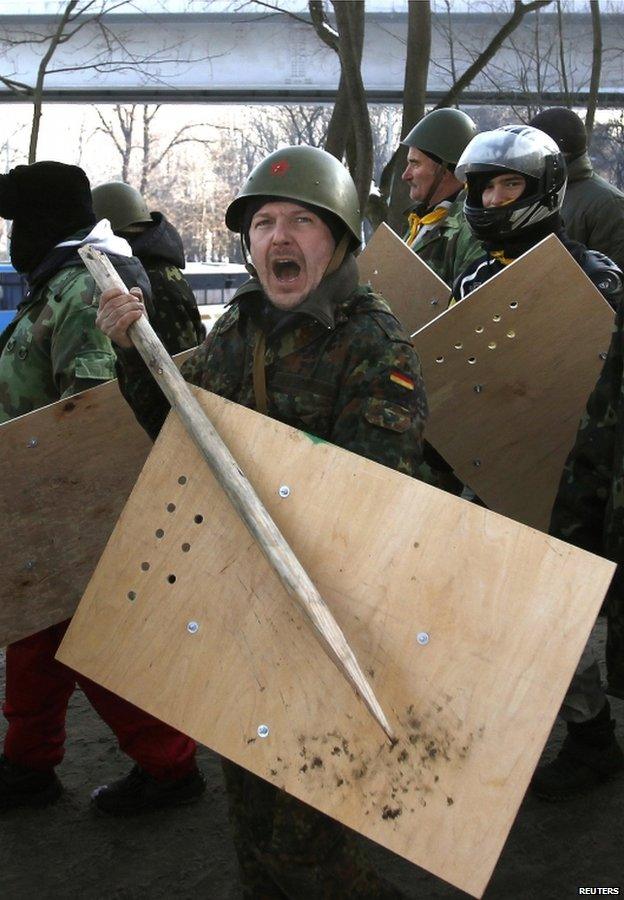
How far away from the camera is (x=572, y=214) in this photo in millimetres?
6480

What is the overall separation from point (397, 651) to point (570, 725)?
196 cm

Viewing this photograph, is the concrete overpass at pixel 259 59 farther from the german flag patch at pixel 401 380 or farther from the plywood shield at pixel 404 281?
the german flag patch at pixel 401 380

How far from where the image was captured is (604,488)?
3.13m

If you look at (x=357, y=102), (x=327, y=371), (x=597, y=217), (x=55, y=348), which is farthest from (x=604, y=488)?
(x=357, y=102)

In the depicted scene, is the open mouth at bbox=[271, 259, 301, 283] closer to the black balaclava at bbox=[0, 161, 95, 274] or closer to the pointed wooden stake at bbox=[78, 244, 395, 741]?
the pointed wooden stake at bbox=[78, 244, 395, 741]

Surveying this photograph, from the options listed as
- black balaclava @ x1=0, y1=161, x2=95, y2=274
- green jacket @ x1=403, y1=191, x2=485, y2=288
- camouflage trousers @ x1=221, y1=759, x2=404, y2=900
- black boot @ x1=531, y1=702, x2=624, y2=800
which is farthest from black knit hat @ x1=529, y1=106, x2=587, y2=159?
camouflage trousers @ x1=221, y1=759, x2=404, y2=900

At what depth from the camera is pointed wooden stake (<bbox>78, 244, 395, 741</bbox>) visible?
2.33 metres

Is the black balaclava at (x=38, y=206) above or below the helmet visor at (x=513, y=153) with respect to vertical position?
below

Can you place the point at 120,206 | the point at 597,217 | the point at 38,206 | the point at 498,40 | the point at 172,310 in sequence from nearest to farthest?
the point at 38,206 → the point at 172,310 → the point at 120,206 → the point at 597,217 → the point at 498,40

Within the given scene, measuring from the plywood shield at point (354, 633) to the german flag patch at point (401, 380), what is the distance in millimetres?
362

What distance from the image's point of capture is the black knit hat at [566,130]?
650cm

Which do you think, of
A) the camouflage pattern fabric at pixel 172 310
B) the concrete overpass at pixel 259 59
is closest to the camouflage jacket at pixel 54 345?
the camouflage pattern fabric at pixel 172 310

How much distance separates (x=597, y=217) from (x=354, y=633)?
4.60 meters

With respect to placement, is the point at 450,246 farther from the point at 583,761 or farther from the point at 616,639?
the point at 616,639
